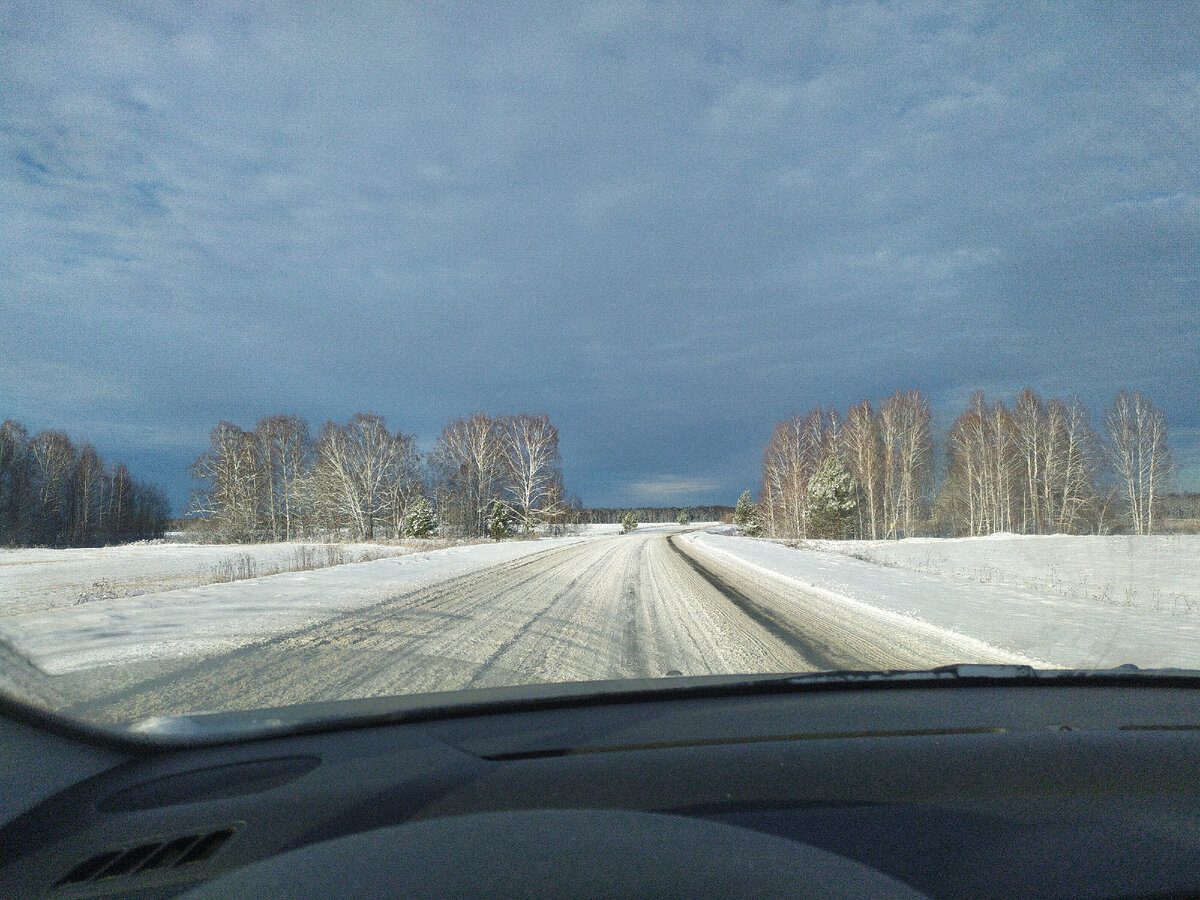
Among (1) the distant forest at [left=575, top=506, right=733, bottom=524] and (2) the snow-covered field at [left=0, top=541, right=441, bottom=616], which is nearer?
(2) the snow-covered field at [left=0, top=541, right=441, bottom=616]

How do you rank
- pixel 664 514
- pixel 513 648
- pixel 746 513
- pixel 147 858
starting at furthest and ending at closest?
pixel 664 514 < pixel 746 513 < pixel 513 648 < pixel 147 858

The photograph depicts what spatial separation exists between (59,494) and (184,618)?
3.14m

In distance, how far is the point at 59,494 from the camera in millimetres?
5148

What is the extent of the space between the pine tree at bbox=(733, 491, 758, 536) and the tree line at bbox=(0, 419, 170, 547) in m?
62.0

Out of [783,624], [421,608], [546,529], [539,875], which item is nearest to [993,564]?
[783,624]

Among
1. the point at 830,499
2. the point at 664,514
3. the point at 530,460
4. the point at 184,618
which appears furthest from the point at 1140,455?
the point at 664,514

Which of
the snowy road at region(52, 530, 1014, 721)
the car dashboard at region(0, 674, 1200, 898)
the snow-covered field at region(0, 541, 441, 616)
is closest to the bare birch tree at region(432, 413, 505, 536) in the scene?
the snow-covered field at region(0, 541, 441, 616)

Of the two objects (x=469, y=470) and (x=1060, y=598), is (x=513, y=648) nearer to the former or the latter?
(x=1060, y=598)

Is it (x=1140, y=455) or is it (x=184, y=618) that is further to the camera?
(x=1140, y=455)

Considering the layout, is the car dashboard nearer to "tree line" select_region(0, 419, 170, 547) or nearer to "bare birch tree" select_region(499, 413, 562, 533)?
"tree line" select_region(0, 419, 170, 547)

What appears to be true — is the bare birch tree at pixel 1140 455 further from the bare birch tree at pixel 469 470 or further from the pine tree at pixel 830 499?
the bare birch tree at pixel 469 470

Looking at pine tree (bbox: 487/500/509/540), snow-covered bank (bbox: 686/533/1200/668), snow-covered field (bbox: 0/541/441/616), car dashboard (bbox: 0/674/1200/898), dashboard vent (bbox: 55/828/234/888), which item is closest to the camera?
car dashboard (bbox: 0/674/1200/898)

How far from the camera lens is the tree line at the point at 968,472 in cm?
4312

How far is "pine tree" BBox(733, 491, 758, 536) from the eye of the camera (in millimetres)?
65125
